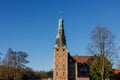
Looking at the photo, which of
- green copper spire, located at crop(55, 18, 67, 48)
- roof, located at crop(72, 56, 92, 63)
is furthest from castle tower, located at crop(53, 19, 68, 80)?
roof, located at crop(72, 56, 92, 63)

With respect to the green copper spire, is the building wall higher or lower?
lower

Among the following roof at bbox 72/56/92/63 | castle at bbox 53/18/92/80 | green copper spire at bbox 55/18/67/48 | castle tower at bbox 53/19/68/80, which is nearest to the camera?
castle tower at bbox 53/19/68/80

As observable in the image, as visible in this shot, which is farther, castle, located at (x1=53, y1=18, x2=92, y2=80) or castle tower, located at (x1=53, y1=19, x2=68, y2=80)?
castle, located at (x1=53, y1=18, x2=92, y2=80)

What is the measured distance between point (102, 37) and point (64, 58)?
168 feet

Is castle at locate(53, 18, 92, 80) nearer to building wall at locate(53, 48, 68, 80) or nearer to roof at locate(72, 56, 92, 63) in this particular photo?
A: building wall at locate(53, 48, 68, 80)

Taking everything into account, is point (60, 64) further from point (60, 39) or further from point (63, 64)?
point (60, 39)

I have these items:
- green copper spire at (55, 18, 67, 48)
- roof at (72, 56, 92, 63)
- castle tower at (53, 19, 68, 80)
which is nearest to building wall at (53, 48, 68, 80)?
castle tower at (53, 19, 68, 80)

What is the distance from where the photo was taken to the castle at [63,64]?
9300 centimetres

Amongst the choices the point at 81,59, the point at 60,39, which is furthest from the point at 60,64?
the point at 81,59

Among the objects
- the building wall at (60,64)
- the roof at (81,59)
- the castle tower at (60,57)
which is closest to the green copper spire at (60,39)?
the castle tower at (60,57)

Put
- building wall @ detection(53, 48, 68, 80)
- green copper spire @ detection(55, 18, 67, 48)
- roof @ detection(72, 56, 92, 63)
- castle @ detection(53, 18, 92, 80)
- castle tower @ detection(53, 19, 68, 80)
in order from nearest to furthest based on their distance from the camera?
building wall @ detection(53, 48, 68, 80)
castle tower @ detection(53, 19, 68, 80)
castle @ detection(53, 18, 92, 80)
green copper spire @ detection(55, 18, 67, 48)
roof @ detection(72, 56, 92, 63)

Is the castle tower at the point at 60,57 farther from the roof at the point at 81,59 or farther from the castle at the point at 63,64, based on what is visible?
the roof at the point at 81,59

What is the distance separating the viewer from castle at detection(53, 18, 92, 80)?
93000mm

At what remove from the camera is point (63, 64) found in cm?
9350
